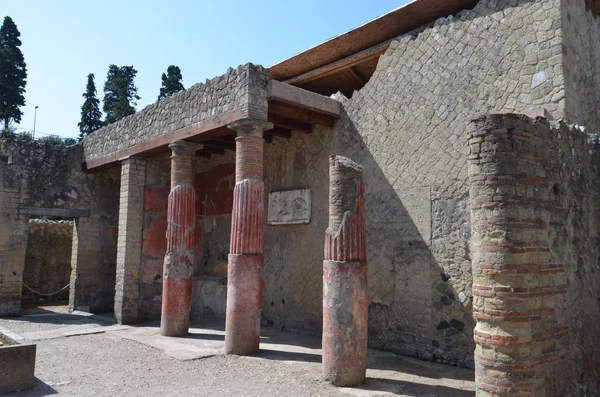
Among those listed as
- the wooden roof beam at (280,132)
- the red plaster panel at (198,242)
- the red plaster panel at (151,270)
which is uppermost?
the wooden roof beam at (280,132)

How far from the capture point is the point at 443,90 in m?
6.23

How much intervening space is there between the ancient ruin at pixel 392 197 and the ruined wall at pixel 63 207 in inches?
1.6

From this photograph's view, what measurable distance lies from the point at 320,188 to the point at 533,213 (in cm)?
443

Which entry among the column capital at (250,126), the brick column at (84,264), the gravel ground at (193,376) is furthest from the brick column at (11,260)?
the column capital at (250,126)

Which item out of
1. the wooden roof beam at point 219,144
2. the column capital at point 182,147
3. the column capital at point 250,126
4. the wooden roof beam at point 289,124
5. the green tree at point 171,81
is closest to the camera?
the column capital at point 250,126

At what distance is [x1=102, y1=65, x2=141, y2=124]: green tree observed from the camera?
27500 millimetres

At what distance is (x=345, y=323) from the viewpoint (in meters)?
4.91

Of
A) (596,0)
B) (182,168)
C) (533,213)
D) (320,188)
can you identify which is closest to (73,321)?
(182,168)

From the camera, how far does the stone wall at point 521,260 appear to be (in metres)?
3.33

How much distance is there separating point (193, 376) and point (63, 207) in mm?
6709

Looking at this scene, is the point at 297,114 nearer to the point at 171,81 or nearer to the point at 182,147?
the point at 182,147

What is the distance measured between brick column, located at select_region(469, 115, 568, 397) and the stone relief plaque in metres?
4.47

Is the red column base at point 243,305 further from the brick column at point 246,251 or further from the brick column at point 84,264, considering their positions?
the brick column at point 84,264

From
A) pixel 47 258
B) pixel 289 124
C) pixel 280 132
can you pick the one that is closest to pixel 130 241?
pixel 280 132
